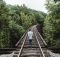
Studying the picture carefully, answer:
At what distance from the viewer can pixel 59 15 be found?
33.9 m

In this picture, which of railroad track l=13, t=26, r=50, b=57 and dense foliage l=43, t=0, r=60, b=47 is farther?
dense foliage l=43, t=0, r=60, b=47

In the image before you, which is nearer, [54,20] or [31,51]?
[31,51]

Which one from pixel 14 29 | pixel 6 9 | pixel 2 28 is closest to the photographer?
pixel 2 28

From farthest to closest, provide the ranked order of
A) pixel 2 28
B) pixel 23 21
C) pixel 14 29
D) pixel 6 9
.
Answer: pixel 23 21 → pixel 14 29 → pixel 6 9 → pixel 2 28

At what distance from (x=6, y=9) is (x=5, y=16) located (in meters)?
1.94

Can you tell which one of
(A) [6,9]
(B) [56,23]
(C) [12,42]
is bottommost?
(C) [12,42]

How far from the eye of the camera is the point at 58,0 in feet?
117

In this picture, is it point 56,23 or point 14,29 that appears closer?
point 56,23

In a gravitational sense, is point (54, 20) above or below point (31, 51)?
above

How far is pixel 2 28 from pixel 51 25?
7503 mm

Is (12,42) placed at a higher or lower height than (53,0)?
lower

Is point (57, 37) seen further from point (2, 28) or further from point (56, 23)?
point (2, 28)

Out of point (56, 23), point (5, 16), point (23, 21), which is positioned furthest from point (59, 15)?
point (23, 21)

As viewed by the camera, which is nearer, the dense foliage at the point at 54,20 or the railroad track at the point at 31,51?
the railroad track at the point at 31,51
